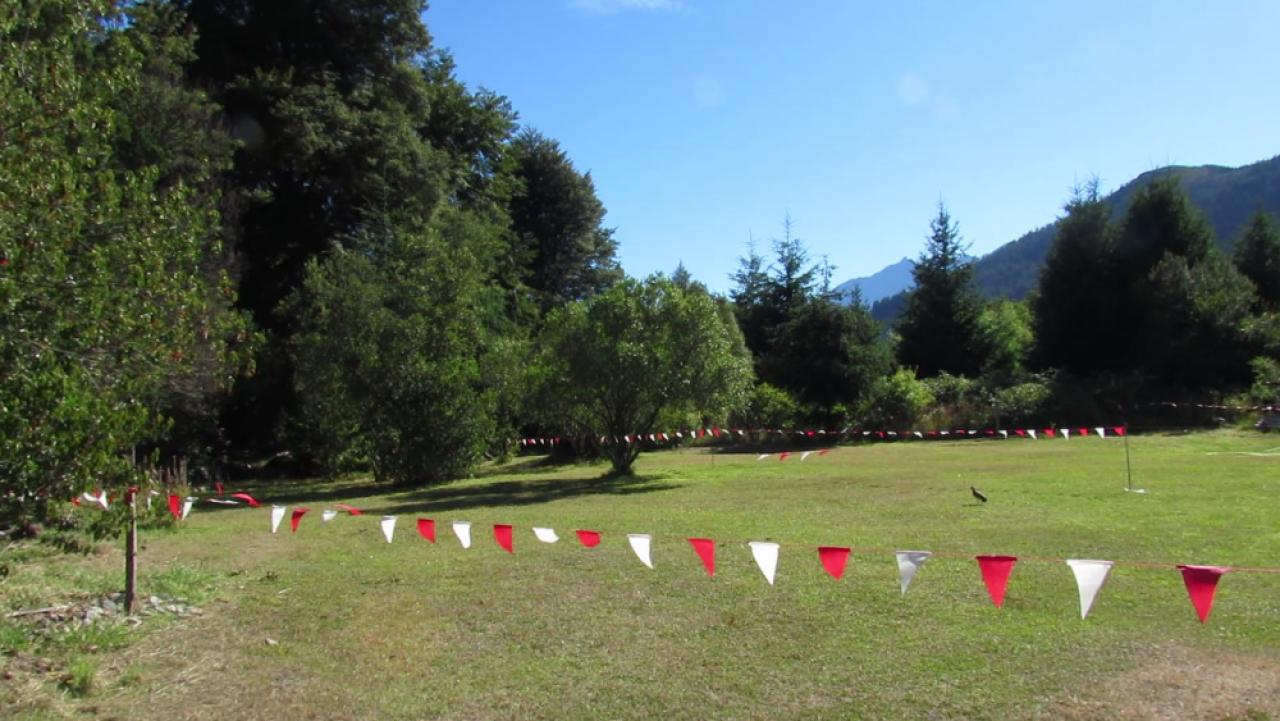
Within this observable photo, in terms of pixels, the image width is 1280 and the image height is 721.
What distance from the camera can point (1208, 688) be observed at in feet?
17.7

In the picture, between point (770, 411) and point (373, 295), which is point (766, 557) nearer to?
point (373, 295)

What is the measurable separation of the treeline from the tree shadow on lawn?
4.50ft

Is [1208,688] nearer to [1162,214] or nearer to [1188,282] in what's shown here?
[1188,282]

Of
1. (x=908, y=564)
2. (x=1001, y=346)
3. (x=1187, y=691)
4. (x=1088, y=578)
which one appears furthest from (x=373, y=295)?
(x=1001, y=346)

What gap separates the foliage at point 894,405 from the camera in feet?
123

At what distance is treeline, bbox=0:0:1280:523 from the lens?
6.73 metres

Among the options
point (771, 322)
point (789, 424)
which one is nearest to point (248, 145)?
point (789, 424)

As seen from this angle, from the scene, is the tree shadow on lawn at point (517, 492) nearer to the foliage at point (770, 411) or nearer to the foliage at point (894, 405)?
the foliage at point (770, 411)

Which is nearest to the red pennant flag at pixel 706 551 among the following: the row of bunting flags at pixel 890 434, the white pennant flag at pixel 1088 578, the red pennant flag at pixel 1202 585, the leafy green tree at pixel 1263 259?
the white pennant flag at pixel 1088 578

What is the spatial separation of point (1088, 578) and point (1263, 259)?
148 feet

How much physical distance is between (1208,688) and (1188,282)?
37133 millimetres

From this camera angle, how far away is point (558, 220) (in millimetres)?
46281

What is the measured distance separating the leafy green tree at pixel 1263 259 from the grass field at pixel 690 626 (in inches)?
1354

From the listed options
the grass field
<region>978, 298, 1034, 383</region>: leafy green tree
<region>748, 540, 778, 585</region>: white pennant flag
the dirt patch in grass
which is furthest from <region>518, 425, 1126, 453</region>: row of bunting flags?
the dirt patch in grass
